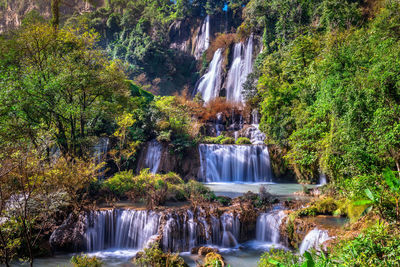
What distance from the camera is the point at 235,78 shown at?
101 feet

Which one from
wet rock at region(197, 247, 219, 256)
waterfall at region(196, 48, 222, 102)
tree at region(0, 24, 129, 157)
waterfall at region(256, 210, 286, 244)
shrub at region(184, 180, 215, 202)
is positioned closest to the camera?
wet rock at region(197, 247, 219, 256)

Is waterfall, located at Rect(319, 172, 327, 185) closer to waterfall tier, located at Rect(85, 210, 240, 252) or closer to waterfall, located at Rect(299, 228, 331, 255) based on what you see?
waterfall, located at Rect(299, 228, 331, 255)

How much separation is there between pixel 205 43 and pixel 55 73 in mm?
32685

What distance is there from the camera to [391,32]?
11195mm

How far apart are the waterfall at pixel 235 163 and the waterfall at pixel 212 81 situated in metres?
12.8

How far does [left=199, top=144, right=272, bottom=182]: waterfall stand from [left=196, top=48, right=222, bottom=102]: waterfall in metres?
12.8

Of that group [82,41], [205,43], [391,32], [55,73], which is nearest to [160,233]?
[55,73]

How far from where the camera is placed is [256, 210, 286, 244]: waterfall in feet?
30.2

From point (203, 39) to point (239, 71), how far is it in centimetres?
1475

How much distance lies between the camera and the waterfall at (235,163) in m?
19.4

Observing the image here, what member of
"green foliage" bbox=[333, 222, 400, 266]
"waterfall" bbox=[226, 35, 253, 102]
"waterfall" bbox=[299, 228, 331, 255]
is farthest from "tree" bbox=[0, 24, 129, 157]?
"waterfall" bbox=[226, 35, 253, 102]

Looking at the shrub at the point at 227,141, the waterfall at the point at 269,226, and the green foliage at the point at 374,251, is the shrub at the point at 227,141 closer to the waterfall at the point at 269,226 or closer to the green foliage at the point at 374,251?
the waterfall at the point at 269,226

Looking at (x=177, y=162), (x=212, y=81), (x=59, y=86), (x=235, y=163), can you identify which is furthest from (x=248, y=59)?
(x=59, y=86)

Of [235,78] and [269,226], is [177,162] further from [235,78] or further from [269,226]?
[235,78]
